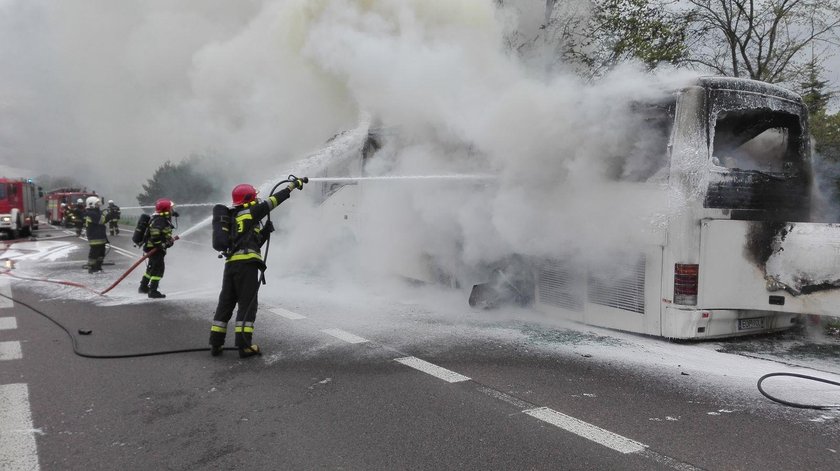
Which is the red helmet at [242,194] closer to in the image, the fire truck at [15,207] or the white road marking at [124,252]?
the white road marking at [124,252]

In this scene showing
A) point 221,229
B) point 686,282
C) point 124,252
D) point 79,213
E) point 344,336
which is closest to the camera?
point 686,282

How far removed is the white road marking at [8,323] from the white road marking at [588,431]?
6098 mm

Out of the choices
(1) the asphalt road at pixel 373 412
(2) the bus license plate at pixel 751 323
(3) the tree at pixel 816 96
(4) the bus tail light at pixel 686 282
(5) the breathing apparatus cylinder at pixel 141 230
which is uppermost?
(3) the tree at pixel 816 96

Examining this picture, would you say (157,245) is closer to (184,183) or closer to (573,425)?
(573,425)

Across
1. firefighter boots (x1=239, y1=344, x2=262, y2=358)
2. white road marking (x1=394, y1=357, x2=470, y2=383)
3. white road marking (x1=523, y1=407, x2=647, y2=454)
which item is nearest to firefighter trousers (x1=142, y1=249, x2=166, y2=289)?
firefighter boots (x1=239, y1=344, x2=262, y2=358)

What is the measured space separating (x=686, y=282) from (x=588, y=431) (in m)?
2.23

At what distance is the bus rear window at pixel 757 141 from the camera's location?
543 centimetres

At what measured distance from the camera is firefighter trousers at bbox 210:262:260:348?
210 inches

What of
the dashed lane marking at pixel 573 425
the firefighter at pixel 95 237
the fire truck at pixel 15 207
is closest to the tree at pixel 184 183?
→ the fire truck at pixel 15 207

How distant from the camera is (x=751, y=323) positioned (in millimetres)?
5562

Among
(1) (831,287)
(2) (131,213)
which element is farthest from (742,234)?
(2) (131,213)

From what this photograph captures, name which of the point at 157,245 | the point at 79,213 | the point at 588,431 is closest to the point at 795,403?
the point at 588,431

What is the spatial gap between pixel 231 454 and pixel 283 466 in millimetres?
377

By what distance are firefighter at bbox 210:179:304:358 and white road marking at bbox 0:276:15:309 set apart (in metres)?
4.65
